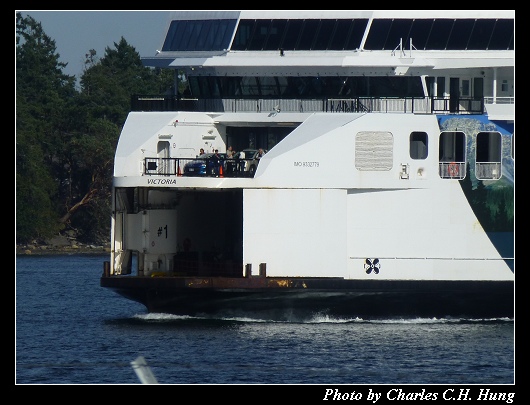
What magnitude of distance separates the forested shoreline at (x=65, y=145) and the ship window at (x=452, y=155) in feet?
123

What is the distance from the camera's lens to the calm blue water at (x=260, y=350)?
92.9ft

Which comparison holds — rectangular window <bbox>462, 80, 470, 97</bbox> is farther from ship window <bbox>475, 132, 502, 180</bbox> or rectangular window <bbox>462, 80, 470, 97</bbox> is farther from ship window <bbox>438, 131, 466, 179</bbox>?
ship window <bbox>438, 131, 466, 179</bbox>

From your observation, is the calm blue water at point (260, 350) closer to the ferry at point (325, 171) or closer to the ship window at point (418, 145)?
the ferry at point (325, 171)

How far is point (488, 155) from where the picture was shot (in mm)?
34906

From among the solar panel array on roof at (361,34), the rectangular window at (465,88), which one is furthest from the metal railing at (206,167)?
the rectangular window at (465,88)

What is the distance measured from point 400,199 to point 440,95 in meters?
3.46

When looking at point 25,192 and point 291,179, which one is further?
point 25,192

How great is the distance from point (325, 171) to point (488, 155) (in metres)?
3.92

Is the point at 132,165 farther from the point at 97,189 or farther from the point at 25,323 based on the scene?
the point at 97,189

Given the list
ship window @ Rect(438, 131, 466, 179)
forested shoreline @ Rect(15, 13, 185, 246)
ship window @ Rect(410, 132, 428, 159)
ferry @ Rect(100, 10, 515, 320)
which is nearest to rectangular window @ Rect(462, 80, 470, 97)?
ferry @ Rect(100, 10, 515, 320)

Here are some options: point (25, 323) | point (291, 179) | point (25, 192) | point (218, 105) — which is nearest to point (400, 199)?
point (291, 179)

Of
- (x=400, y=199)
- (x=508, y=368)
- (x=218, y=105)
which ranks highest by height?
(x=218, y=105)

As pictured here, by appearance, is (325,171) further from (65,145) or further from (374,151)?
(65,145)

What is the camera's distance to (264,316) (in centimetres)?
3372
